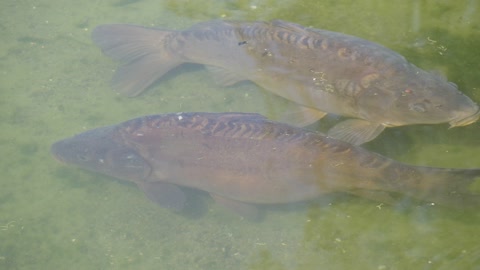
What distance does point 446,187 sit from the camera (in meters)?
3.69

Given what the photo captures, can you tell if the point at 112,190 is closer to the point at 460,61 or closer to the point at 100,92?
the point at 100,92

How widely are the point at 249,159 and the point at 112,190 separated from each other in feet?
4.56

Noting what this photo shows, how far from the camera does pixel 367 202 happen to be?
4293 mm

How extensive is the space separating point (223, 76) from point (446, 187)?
8.09 feet

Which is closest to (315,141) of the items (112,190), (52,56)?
(112,190)

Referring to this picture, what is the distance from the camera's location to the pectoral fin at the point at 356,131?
4.50m

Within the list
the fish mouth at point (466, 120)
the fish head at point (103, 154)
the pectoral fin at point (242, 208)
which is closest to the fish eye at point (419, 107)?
the fish mouth at point (466, 120)

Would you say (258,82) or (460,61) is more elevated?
(460,61)

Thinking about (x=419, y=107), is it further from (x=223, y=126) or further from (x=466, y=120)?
(x=223, y=126)

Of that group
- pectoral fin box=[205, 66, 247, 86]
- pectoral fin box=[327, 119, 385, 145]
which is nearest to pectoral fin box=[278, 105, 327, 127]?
pectoral fin box=[327, 119, 385, 145]

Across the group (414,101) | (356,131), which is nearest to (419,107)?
(414,101)

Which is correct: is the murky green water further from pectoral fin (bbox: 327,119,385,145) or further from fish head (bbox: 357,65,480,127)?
fish head (bbox: 357,65,480,127)

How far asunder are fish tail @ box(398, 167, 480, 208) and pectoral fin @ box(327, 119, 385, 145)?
746mm

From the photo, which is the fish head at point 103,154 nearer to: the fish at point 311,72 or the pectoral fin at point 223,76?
the fish at point 311,72
